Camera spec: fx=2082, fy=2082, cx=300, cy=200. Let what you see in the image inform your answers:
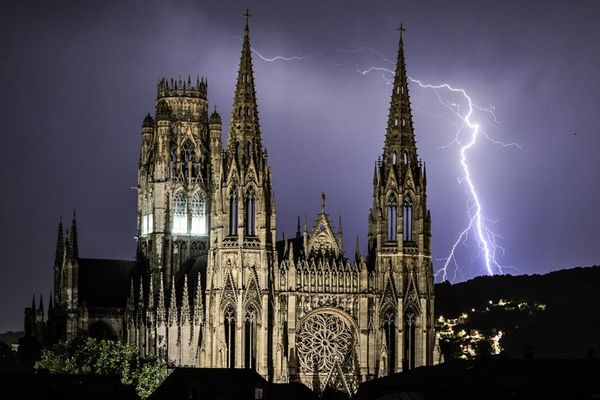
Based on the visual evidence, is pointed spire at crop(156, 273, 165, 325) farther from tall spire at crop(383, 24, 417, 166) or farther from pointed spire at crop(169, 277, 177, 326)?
tall spire at crop(383, 24, 417, 166)

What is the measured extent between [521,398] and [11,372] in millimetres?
30843

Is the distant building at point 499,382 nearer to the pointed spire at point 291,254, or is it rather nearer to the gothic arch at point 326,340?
the pointed spire at point 291,254

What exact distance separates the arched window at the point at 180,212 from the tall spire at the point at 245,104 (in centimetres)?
3431

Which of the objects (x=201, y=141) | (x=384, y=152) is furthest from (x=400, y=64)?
(x=201, y=141)

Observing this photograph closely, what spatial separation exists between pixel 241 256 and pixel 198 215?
39187 mm

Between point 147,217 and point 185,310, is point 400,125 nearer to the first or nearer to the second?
point 185,310

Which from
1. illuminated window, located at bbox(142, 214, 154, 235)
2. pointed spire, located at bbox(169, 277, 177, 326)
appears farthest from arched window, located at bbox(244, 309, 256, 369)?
illuminated window, located at bbox(142, 214, 154, 235)

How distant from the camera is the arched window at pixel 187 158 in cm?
19612

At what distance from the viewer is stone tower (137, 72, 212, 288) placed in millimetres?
193500

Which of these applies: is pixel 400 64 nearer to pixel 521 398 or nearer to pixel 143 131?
pixel 143 131

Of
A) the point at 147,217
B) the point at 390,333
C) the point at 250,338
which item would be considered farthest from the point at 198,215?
the point at 250,338

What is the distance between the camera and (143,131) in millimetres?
198625

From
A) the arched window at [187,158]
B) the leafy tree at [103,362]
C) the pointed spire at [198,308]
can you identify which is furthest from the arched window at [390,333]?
the arched window at [187,158]

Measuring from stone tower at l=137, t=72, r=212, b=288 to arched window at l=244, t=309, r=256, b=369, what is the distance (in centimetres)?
3581
